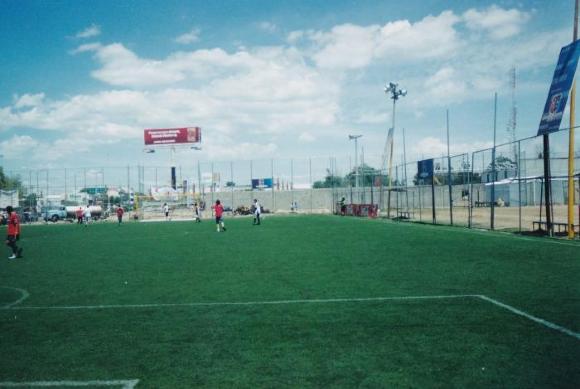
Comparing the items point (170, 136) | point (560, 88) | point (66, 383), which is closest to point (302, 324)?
point (66, 383)

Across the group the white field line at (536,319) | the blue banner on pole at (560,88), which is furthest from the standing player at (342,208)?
the white field line at (536,319)

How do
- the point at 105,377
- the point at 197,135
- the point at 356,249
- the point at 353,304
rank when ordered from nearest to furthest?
1. the point at 105,377
2. the point at 353,304
3. the point at 356,249
4. the point at 197,135

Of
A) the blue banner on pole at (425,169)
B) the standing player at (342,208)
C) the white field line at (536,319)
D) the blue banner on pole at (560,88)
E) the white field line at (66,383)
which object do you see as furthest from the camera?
the standing player at (342,208)

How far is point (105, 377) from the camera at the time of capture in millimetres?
4258

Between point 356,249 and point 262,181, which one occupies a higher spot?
point 262,181

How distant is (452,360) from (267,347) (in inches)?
81.1

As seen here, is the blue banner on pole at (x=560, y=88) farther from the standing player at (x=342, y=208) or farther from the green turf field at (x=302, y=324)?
the standing player at (x=342, y=208)

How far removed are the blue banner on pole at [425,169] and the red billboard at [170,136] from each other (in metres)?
49.3

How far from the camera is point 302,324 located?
19.2 feet

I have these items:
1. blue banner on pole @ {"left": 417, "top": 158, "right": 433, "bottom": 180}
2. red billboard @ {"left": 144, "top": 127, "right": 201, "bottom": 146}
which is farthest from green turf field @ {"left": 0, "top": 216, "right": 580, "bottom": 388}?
red billboard @ {"left": 144, "top": 127, "right": 201, "bottom": 146}

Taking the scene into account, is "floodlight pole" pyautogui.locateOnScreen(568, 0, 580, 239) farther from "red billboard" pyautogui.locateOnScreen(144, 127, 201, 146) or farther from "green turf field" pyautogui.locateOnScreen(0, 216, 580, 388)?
"red billboard" pyautogui.locateOnScreen(144, 127, 201, 146)

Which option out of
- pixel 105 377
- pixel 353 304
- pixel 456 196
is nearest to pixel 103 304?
pixel 105 377

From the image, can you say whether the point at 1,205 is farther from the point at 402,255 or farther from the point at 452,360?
the point at 452,360

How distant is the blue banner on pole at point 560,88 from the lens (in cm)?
1459
